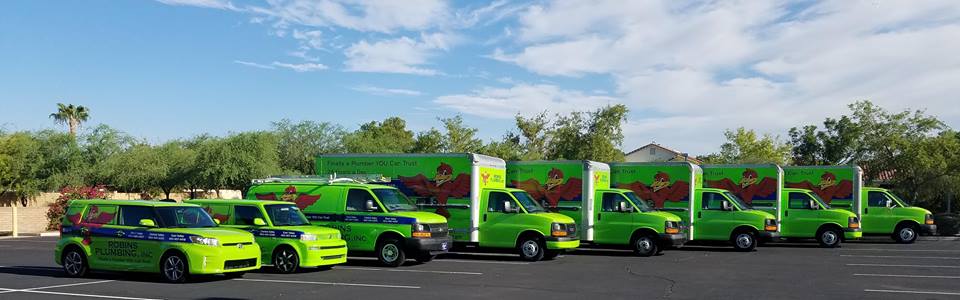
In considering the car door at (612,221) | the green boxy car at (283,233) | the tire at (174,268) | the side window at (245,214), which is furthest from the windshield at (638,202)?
the tire at (174,268)

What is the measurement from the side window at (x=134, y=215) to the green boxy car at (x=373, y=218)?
4.01 meters

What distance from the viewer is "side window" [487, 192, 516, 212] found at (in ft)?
62.0

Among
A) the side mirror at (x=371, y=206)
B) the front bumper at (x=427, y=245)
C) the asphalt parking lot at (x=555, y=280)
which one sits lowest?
the asphalt parking lot at (x=555, y=280)

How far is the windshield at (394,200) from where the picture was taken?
55.8 feet

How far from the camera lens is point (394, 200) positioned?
56.6 ft

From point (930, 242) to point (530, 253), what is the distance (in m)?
16.2

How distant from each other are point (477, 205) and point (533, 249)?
1570 mm

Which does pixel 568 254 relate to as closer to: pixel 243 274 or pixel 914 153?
pixel 243 274

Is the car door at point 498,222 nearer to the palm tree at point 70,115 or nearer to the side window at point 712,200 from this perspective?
the side window at point 712,200

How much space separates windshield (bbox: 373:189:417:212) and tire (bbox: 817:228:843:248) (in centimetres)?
1318

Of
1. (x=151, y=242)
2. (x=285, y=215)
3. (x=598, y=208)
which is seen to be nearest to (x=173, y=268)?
(x=151, y=242)

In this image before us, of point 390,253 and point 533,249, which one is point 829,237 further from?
point 390,253

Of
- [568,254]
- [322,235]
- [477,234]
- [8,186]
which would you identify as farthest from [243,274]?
[8,186]

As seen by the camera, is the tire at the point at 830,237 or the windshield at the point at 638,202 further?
the tire at the point at 830,237
